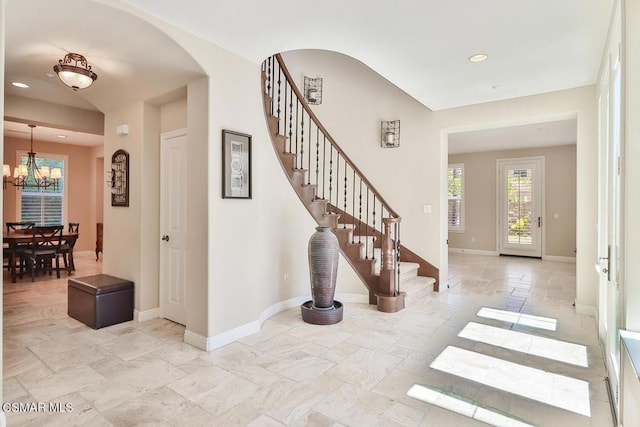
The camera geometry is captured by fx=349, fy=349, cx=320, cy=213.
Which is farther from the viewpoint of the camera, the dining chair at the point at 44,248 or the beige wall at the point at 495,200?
the beige wall at the point at 495,200

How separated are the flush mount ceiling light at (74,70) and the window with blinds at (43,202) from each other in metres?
6.89

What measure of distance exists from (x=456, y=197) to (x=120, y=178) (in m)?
8.50

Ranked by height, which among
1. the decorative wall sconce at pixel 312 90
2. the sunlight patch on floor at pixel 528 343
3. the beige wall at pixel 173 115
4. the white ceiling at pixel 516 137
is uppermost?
the decorative wall sconce at pixel 312 90

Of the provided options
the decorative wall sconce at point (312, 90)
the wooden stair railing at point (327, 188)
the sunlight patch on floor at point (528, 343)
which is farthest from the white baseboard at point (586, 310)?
the decorative wall sconce at point (312, 90)

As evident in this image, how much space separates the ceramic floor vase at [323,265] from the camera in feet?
12.7

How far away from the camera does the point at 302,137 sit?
494 centimetres

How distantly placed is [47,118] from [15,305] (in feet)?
8.44

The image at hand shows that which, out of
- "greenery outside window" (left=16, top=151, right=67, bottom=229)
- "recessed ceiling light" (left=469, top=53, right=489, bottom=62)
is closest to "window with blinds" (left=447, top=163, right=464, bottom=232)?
"recessed ceiling light" (left=469, top=53, right=489, bottom=62)

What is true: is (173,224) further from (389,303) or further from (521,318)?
(521,318)

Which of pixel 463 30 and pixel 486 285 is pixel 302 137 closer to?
pixel 463 30

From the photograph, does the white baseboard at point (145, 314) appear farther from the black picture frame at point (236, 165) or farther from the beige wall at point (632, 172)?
the beige wall at point (632, 172)

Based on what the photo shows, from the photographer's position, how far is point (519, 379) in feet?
8.77

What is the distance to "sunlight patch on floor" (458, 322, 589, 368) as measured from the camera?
3.08 metres

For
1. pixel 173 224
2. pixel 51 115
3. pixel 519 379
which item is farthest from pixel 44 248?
pixel 519 379
